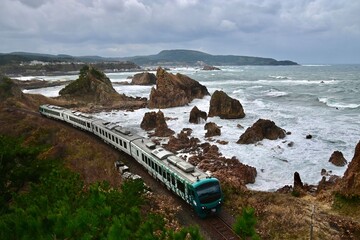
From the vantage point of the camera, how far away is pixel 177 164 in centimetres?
2078

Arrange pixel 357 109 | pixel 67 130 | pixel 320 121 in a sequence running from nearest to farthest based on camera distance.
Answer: pixel 67 130 → pixel 320 121 → pixel 357 109

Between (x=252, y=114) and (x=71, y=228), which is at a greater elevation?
(x=71, y=228)

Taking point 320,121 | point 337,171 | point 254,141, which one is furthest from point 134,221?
point 320,121

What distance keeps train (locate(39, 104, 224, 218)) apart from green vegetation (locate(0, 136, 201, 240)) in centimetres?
370

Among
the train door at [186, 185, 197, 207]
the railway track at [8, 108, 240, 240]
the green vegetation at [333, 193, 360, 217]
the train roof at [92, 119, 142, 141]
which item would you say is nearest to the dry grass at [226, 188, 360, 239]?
the green vegetation at [333, 193, 360, 217]

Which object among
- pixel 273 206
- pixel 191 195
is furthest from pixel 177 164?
pixel 273 206

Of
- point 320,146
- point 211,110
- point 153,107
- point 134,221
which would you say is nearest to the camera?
point 134,221

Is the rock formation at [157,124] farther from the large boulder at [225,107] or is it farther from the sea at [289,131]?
the large boulder at [225,107]

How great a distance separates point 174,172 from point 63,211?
1163 centimetres

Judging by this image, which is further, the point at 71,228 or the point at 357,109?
the point at 357,109

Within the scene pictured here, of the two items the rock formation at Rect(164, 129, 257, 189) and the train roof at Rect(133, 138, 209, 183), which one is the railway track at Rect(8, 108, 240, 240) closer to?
the train roof at Rect(133, 138, 209, 183)

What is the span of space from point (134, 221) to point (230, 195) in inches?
477

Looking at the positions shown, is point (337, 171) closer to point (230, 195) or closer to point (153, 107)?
Result: point (230, 195)

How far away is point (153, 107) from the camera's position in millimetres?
66562
